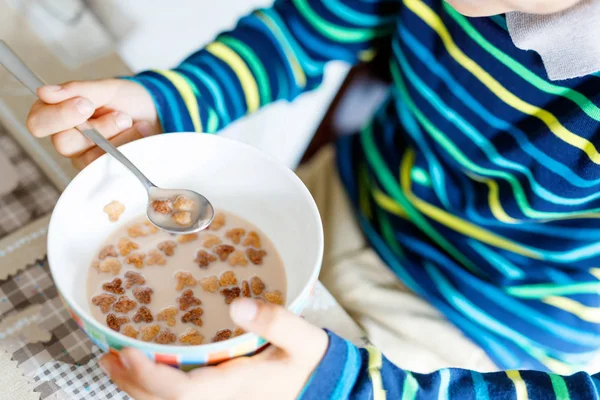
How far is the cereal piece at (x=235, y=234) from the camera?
54cm

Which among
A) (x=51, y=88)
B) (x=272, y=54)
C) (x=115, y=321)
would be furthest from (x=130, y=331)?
(x=272, y=54)

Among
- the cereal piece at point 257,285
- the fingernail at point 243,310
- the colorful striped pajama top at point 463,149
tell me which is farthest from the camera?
the colorful striped pajama top at point 463,149

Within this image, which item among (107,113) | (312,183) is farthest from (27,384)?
(312,183)

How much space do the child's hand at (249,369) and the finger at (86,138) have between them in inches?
8.9

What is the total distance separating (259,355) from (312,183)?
17.2 inches

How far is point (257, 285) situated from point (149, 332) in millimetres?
92

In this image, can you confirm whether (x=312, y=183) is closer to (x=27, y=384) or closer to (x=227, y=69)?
(x=227, y=69)

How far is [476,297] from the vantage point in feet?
2.27

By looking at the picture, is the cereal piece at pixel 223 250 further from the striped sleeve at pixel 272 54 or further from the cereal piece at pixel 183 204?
the striped sleeve at pixel 272 54

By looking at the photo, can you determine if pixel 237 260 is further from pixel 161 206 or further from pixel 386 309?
pixel 386 309

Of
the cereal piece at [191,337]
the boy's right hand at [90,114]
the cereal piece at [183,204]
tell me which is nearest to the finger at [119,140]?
the boy's right hand at [90,114]

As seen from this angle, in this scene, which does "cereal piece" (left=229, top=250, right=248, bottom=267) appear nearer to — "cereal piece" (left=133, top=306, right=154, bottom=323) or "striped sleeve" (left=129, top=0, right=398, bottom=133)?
"cereal piece" (left=133, top=306, right=154, bottom=323)

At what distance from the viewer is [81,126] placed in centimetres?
55

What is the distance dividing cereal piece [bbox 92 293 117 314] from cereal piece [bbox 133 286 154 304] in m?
0.02
